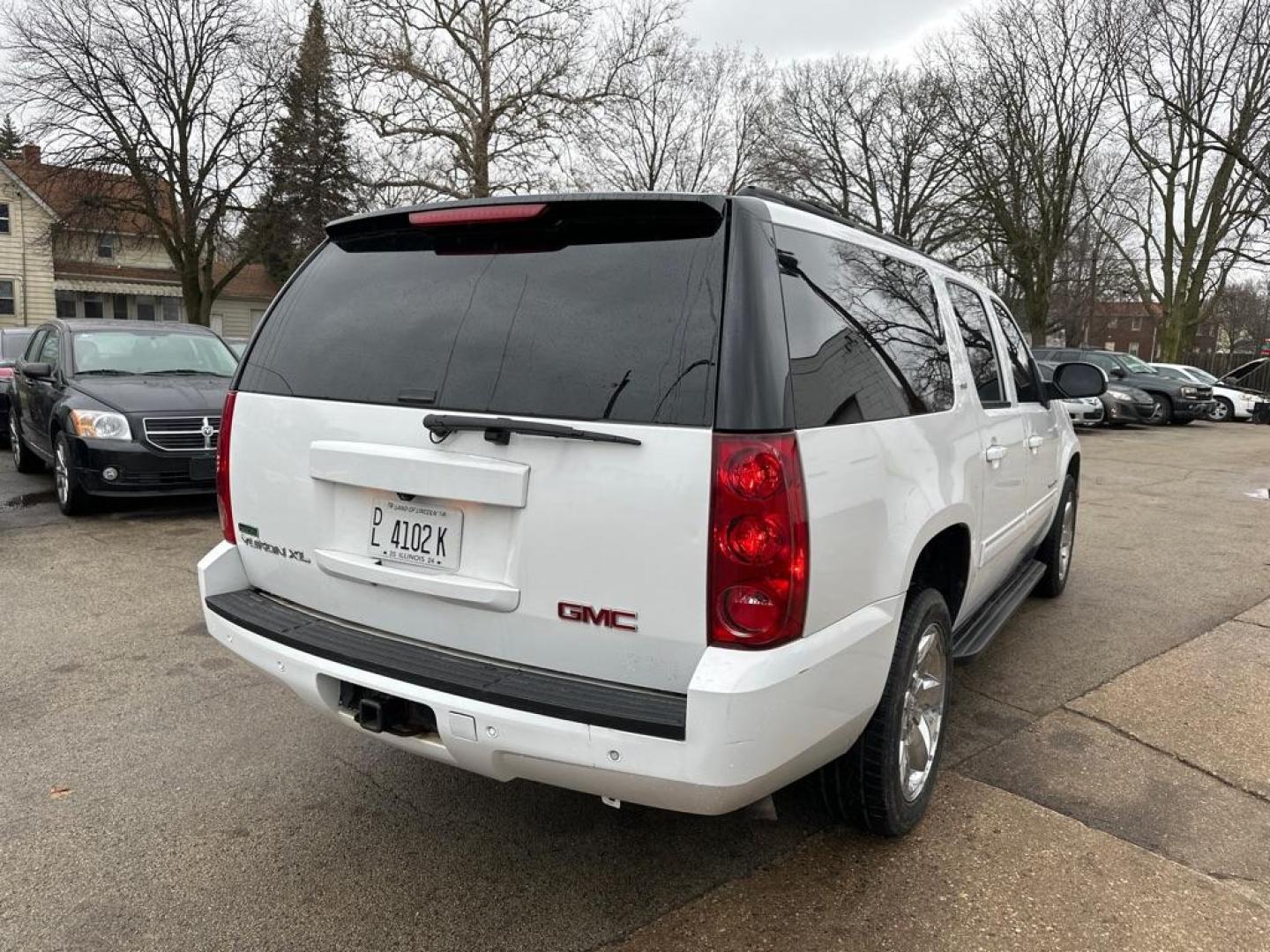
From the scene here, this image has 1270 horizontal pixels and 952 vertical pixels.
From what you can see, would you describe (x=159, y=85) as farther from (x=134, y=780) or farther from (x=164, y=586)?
(x=134, y=780)

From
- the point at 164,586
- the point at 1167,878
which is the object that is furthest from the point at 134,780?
the point at 1167,878

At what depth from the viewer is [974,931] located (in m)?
2.26

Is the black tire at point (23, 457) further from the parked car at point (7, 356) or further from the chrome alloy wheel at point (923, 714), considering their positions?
the chrome alloy wheel at point (923, 714)

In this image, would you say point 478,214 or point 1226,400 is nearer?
point 478,214

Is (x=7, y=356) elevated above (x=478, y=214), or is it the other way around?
(x=478, y=214)

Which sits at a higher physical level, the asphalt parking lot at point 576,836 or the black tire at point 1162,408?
the black tire at point 1162,408

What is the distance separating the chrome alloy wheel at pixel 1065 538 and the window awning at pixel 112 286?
39.0m

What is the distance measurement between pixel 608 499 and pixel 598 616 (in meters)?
0.28

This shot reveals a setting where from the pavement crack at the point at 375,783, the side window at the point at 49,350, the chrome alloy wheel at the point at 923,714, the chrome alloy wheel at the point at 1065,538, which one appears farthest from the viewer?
the side window at the point at 49,350

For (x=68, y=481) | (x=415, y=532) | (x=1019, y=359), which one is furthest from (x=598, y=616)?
(x=68, y=481)

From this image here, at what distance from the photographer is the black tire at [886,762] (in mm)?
2451

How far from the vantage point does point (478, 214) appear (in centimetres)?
232

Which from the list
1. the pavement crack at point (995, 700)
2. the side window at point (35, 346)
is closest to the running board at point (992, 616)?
the pavement crack at point (995, 700)

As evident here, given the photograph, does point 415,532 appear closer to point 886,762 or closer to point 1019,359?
point 886,762
